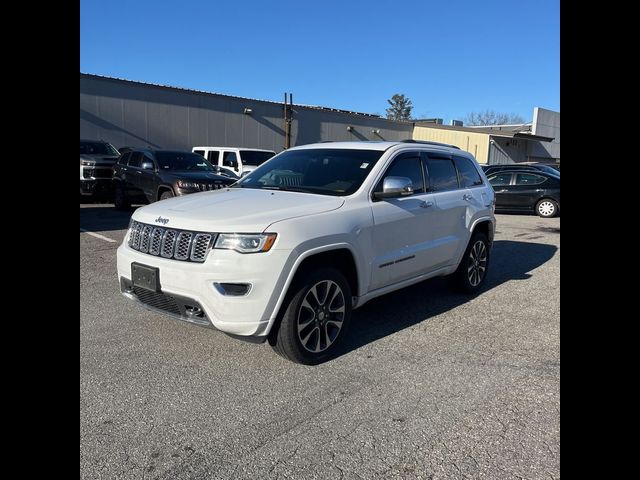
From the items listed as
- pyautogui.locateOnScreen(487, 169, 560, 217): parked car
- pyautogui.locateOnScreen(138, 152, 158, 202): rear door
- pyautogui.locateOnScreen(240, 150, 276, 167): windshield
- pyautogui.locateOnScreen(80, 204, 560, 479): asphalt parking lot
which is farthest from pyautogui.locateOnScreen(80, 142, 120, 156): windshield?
pyautogui.locateOnScreen(487, 169, 560, 217): parked car

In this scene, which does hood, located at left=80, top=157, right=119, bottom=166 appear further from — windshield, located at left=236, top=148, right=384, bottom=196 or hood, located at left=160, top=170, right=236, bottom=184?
windshield, located at left=236, top=148, right=384, bottom=196

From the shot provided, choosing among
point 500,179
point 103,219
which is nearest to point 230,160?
point 103,219

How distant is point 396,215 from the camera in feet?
15.5

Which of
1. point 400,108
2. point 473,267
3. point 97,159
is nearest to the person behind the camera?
point 473,267

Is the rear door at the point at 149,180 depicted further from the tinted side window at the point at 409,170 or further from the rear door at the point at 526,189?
the rear door at the point at 526,189

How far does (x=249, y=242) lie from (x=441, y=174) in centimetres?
291

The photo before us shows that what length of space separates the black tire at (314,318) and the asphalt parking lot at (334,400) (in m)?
0.13

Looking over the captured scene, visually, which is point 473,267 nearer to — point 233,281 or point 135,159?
point 233,281

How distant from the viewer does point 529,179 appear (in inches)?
624
